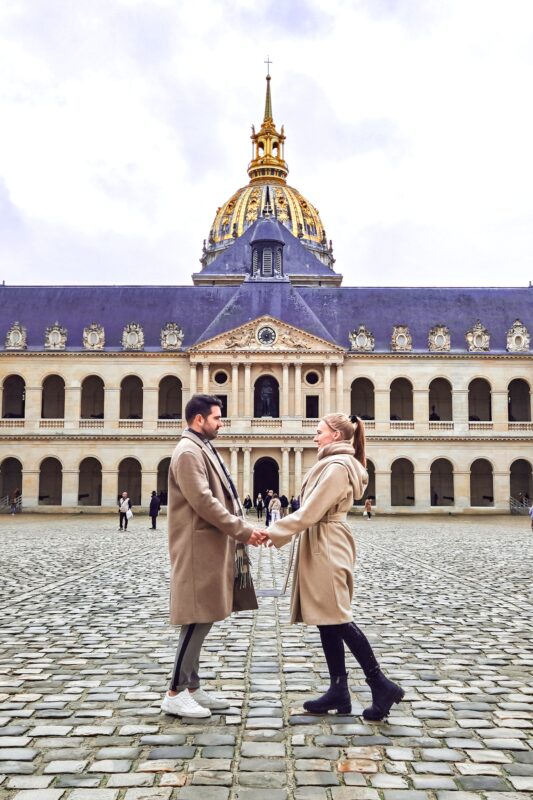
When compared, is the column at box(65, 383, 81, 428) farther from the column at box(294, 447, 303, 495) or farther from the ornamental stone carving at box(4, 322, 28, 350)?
the column at box(294, 447, 303, 495)

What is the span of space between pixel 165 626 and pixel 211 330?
4225cm

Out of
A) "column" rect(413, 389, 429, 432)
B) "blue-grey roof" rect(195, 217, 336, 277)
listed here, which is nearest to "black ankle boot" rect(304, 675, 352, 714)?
"column" rect(413, 389, 429, 432)

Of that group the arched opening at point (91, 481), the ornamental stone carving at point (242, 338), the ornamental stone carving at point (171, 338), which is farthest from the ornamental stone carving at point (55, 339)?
the ornamental stone carving at point (242, 338)

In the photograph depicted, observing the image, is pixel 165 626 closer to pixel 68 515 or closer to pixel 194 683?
pixel 194 683

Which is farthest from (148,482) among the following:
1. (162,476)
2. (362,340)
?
(362,340)

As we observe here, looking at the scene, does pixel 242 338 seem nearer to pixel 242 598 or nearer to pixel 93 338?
pixel 93 338

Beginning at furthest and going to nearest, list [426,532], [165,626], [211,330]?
[211,330]
[426,532]
[165,626]

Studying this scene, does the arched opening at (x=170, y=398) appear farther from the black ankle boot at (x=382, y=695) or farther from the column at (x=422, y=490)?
the black ankle boot at (x=382, y=695)

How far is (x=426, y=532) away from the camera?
3244cm

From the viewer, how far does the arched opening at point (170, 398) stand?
5369 centimetres

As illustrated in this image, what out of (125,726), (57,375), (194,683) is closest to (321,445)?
(194,683)

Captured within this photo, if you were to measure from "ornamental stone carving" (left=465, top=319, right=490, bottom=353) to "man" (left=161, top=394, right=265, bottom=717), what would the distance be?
4766 cm

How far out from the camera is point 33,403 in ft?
169

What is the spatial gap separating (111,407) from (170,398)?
14.5 feet
